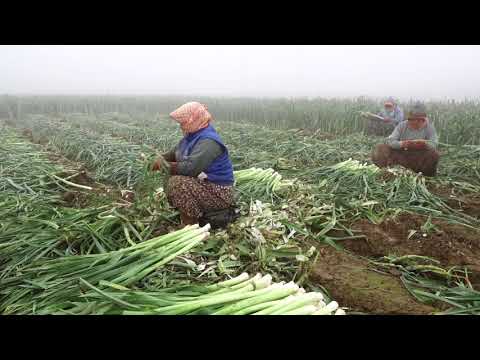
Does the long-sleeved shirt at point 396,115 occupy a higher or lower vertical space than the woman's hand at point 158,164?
higher

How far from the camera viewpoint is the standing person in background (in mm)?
6578

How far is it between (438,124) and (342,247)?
4808mm

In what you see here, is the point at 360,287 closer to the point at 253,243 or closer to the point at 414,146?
the point at 253,243

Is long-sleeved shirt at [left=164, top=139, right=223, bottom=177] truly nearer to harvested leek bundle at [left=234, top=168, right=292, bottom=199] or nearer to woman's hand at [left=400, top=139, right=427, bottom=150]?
harvested leek bundle at [left=234, top=168, right=292, bottom=199]

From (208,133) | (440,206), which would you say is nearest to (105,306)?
(208,133)

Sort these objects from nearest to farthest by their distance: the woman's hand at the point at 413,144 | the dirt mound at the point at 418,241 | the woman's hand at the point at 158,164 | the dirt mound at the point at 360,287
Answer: the dirt mound at the point at 360,287 < the dirt mound at the point at 418,241 < the woman's hand at the point at 158,164 < the woman's hand at the point at 413,144

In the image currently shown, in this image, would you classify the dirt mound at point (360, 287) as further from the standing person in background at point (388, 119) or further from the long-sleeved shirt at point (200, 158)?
the standing person in background at point (388, 119)

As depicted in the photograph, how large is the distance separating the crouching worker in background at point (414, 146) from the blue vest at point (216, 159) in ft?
7.83

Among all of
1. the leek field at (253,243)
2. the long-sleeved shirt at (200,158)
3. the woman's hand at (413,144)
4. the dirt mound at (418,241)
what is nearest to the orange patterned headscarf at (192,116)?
the long-sleeved shirt at (200,158)

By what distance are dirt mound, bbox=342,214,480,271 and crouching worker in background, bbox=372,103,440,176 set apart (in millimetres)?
1383

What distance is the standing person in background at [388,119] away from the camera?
21.6 feet

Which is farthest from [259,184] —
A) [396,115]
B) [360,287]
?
[396,115]

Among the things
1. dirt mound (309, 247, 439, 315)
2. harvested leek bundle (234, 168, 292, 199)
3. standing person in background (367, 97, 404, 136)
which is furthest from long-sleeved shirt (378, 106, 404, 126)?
dirt mound (309, 247, 439, 315)

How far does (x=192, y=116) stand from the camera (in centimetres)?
274
